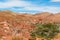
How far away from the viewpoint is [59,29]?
35250 mm

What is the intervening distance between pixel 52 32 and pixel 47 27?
3238 millimetres

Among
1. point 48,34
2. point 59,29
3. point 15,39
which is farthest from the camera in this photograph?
point 59,29

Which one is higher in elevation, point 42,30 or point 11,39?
point 11,39

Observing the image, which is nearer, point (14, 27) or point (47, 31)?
point (47, 31)

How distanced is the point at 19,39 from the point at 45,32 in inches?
546

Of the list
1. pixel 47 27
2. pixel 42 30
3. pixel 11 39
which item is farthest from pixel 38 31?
pixel 11 39

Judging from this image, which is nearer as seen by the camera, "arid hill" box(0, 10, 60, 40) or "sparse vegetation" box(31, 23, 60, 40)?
"arid hill" box(0, 10, 60, 40)

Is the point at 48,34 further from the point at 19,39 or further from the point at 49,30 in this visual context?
the point at 19,39

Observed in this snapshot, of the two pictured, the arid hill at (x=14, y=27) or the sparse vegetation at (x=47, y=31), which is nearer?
the arid hill at (x=14, y=27)

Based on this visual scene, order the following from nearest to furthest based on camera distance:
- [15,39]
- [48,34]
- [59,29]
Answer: [15,39], [48,34], [59,29]

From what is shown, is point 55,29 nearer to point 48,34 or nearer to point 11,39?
point 48,34

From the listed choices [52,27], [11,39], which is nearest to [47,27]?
[52,27]

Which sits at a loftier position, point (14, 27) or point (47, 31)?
point (47, 31)

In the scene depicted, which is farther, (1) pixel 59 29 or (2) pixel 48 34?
(1) pixel 59 29
